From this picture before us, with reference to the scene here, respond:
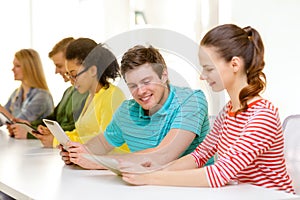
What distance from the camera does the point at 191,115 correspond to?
1.70m

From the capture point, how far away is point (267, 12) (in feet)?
12.3

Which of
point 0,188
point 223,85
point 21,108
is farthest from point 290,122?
point 21,108

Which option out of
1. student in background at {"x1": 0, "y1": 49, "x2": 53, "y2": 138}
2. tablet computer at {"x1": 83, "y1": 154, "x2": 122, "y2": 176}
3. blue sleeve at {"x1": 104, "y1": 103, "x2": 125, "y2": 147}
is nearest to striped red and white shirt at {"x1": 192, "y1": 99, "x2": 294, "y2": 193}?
tablet computer at {"x1": 83, "y1": 154, "x2": 122, "y2": 176}

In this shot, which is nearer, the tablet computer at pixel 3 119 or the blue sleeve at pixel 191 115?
the blue sleeve at pixel 191 115

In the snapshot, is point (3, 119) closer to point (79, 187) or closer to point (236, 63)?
point (79, 187)

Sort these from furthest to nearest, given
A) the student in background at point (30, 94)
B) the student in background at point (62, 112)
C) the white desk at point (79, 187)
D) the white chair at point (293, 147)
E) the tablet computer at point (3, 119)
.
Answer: the student in background at point (30, 94) → the tablet computer at point (3, 119) → the student in background at point (62, 112) → the white chair at point (293, 147) → the white desk at point (79, 187)

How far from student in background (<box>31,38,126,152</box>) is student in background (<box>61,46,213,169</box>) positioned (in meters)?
0.03

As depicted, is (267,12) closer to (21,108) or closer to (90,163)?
(21,108)

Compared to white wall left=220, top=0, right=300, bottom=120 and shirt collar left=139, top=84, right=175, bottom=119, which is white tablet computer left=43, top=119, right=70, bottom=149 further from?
white wall left=220, top=0, right=300, bottom=120

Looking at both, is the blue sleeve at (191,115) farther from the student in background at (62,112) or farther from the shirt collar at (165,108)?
the student in background at (62,112)

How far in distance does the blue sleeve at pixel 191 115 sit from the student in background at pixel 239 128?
0.30 ft

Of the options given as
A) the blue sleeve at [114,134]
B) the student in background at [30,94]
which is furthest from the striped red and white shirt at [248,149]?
the student in background at [30,94]

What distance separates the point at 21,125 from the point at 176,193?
164 centimetres

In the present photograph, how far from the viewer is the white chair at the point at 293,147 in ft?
5.68
